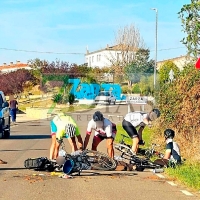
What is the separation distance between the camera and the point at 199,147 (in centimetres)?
1593

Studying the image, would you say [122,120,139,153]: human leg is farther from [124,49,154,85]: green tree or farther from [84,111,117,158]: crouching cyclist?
[124,49,154,85]: green tree

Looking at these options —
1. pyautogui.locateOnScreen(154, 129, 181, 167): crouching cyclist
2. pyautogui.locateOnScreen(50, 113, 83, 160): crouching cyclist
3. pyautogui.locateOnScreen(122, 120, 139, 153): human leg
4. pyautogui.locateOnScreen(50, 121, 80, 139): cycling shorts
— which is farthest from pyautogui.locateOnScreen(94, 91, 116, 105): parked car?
pyautogui.locateOnScreen(50, 121, 80, 139): cycling shorts

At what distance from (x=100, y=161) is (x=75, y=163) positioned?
44.0 inches

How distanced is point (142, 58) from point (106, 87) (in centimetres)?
562

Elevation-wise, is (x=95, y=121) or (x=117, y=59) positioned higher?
(x=117, y=59)

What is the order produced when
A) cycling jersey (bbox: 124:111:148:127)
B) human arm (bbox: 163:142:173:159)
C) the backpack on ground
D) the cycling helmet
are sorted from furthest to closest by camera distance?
1. cycling jersey (bbox: 124:111:148:127)
2. human arm (bbox: 163:142:173:159)
3. the cycling helmet
4. the backpack on ground

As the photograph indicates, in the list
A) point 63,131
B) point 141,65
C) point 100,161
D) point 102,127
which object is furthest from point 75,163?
point 141,65

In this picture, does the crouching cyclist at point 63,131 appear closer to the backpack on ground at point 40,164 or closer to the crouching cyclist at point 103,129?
the crouching cyclist at point 103,129

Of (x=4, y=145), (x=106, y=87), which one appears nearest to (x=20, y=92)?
(x=106, y=87)

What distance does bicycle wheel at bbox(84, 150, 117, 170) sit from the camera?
12936 mm

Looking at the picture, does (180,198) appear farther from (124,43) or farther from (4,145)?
(124,43)

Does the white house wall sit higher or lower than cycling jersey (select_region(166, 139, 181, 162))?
higher

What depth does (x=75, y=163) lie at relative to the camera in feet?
39.8

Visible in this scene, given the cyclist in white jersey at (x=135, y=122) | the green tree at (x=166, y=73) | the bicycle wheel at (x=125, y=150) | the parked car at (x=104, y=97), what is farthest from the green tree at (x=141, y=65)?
the bicycle wheel at (x=125, y=150)
